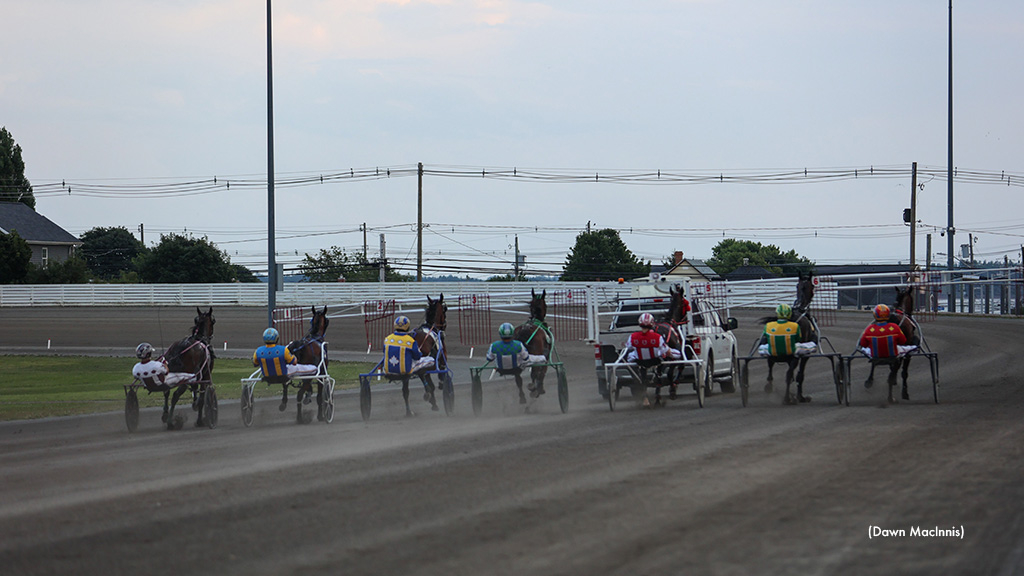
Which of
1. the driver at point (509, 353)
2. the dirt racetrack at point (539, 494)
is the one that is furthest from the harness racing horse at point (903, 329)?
the driver at point (509, 353)

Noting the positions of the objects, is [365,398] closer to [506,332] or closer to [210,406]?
[210,406]

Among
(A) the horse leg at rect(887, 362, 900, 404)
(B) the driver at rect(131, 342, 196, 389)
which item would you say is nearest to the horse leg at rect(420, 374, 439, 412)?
(B) the driver at rect(131, 342, 196, 389)

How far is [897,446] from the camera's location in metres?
11.5

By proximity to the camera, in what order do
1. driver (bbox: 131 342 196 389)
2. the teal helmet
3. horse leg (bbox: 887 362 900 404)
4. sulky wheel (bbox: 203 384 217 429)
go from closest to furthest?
driver (bbox: 131 342 196 389), sulky wheel (bbox: 203 384 217 429), horse leg (bbox: 887 362 900 404), the teal helmet

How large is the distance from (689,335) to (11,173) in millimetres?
82932

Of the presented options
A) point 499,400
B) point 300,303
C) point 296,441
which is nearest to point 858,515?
point 296,441

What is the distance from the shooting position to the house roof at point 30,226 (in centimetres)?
8494

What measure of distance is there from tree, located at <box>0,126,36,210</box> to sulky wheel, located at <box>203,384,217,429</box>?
80.9 metres

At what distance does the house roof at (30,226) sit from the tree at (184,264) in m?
10.1

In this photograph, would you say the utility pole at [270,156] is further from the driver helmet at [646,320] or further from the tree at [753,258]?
the tree at [753,258]

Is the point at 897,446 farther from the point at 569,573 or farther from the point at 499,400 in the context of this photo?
the point at 499,400

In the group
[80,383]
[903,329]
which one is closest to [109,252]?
[80,383]

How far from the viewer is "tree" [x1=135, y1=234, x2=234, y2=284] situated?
82.2m

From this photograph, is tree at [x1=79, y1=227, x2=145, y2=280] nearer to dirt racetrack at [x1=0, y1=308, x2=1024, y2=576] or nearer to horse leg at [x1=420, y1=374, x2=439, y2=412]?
horse leg at [x1=420, y1=374, x2=439, y2=412]
